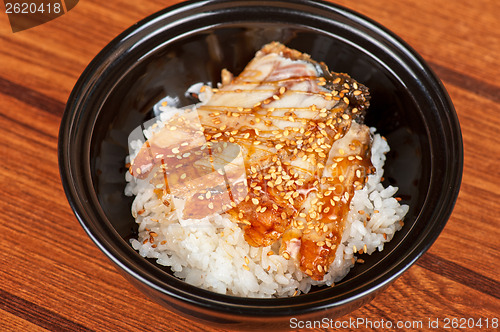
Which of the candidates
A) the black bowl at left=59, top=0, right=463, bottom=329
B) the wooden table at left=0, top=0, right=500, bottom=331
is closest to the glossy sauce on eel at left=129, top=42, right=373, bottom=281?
the black bowl at left=59, top=0, right=463, bottom=329

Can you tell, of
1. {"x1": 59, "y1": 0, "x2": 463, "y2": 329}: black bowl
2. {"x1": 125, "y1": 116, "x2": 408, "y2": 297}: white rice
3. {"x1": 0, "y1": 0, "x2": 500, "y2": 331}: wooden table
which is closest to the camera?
{"x1": 59, "y1": 0, "x2": 463, "y2": 329}: black bowl

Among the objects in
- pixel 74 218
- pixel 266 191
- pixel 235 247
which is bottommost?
pixel 74 218

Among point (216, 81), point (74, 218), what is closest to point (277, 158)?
point (216, 81)

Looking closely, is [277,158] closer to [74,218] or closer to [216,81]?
[216,81]

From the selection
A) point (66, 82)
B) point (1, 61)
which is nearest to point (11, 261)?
point (66, 82)

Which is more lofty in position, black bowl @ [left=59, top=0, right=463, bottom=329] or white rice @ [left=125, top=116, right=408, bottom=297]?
black bowl @ [left=59, top=0, right=463, bottom=329]

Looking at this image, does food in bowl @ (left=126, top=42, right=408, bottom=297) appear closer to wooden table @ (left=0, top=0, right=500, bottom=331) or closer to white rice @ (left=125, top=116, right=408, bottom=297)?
white rice @ (left=125, top=116, right=408, bottom=297)

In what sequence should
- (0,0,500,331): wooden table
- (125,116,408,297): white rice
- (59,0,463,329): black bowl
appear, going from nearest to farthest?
(59,0,463,329): black bowl
(125,116,408,297): white rice
(0,0,500,331): wooden table

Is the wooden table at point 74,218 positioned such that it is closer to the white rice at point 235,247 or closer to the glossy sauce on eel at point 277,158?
the white rice at point 235,247
